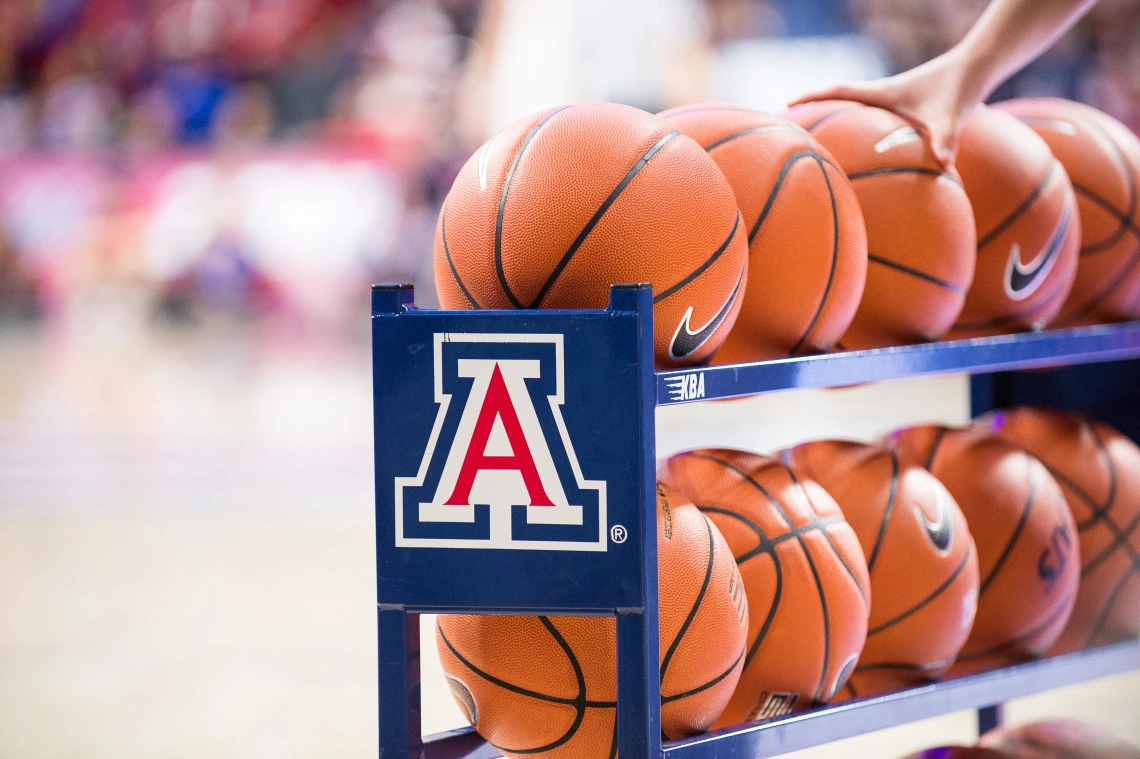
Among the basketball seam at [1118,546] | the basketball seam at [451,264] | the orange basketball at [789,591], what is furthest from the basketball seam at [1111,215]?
the basketball seam at [451,264]

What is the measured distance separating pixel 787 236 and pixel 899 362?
0.32 meters

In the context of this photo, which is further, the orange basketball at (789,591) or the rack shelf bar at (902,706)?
the orange basketball at (789,591)

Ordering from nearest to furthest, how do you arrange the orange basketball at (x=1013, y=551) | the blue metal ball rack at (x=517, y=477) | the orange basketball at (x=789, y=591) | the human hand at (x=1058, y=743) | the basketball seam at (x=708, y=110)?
the blue metal ball rack at (x=517, y=477), the orange basketball at (x=789, y=591), the basketball seam at (x=708, y=110), the orange basketball at (x=1013, y=551), the human hand at (x=1058, y=743)

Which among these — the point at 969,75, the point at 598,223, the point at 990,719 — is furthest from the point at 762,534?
the point at 990,719

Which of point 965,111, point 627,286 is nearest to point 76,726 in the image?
point 627,286

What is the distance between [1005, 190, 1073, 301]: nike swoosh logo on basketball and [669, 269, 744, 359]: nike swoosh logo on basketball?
0.74 m

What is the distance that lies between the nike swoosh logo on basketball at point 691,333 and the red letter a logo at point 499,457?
29 cm

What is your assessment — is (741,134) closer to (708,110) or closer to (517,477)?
(708,110)

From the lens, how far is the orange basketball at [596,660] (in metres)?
1.80

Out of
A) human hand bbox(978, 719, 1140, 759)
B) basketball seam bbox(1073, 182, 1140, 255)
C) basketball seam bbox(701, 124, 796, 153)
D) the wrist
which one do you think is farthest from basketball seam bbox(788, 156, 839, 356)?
human hand bbox(978, 719, 1140, 759)

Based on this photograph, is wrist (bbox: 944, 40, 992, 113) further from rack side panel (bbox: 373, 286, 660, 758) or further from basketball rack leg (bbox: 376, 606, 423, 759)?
basketball rack leg (bbox: 376, 606, 423, 759)

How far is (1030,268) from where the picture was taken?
2344 mm

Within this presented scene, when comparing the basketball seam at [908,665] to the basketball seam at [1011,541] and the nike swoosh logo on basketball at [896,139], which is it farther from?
the nike swoosh logo on basketball at [896,139]

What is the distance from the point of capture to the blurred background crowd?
37.9 feet
